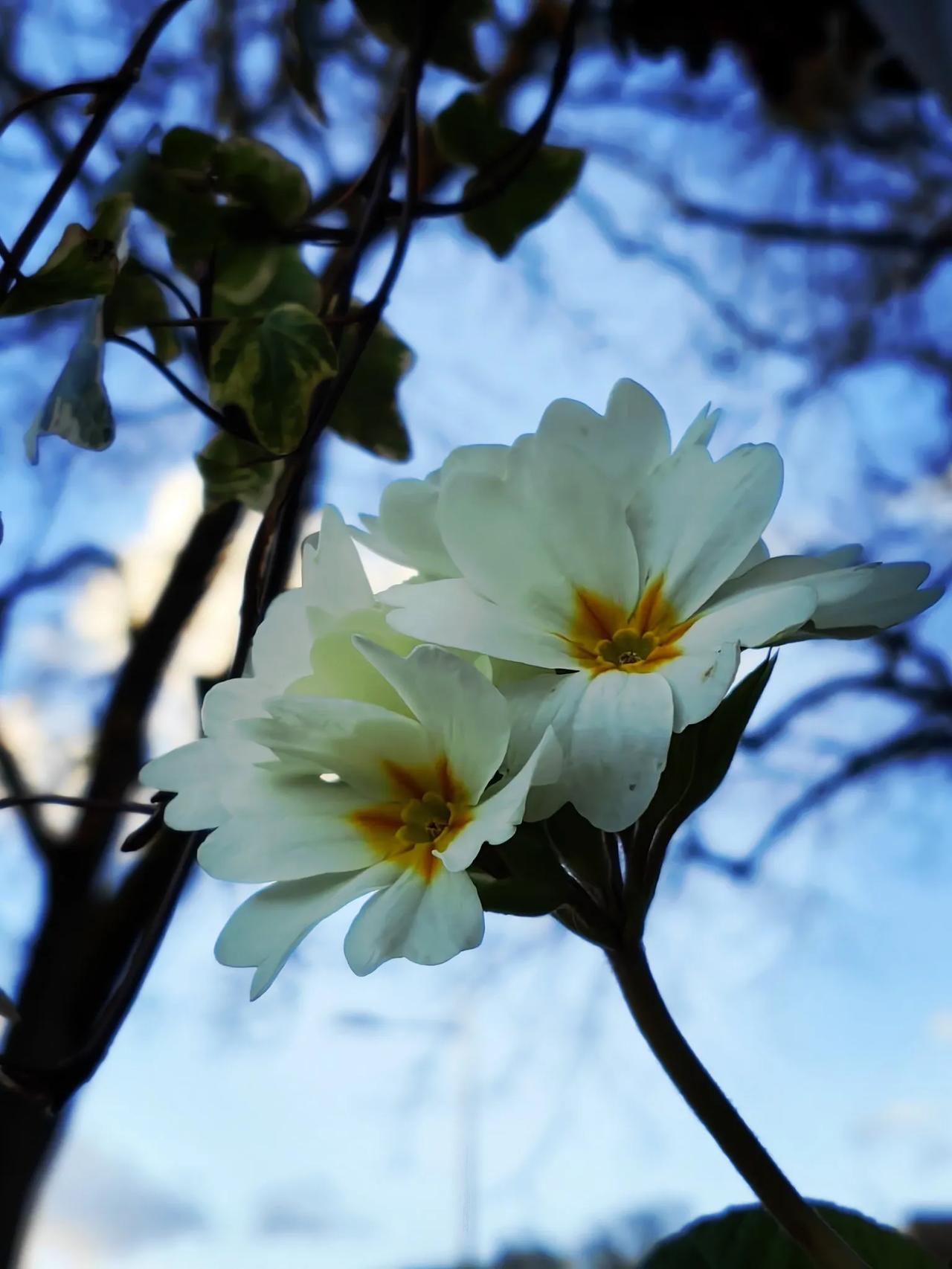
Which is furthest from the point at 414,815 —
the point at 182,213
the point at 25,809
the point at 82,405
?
the point at 25,809

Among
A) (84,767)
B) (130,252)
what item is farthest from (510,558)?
(84,767)

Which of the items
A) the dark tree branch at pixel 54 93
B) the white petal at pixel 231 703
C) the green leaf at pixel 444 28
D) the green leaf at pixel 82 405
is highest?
the green leaf at pixel 444 28

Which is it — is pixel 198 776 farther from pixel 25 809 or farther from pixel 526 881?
pixel 25 809

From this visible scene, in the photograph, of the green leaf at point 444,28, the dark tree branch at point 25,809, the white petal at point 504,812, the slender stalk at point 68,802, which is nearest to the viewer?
the white petal at point 504,812

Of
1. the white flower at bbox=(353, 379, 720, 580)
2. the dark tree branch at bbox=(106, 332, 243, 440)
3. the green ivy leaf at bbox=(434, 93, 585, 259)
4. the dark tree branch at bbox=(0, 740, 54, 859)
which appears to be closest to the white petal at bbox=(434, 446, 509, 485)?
the white flower at bbox=(353, 379, 720, 580)

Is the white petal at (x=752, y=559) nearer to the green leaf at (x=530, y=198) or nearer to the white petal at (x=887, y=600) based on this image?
the white petal at (x=887, y=600)

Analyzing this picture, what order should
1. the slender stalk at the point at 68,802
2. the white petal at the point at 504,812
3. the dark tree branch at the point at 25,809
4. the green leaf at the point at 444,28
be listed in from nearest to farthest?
1. the white petal at the point at 504,812
2. the slender stalk at the point at 68,802
3. the green leaf at the point at 444,28
4. the dark tree branch at the point at 25,809

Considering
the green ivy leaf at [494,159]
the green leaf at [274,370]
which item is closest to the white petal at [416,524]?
the green leaf at [274,370]
